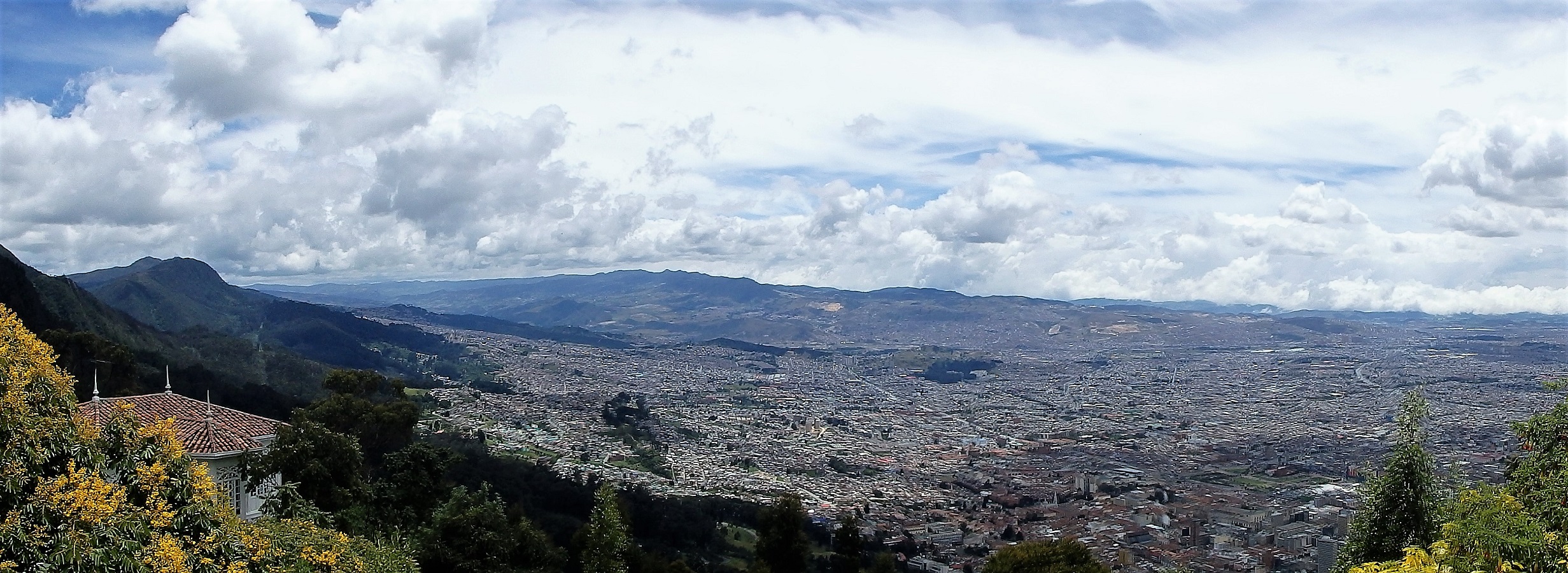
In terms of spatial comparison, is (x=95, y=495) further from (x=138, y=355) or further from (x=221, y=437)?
(x=138, y=355)

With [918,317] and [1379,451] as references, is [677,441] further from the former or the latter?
[918,317]

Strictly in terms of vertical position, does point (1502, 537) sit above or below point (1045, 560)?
above

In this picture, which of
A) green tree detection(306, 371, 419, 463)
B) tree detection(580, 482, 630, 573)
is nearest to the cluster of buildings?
tree detection(580, 482, 630, 573)

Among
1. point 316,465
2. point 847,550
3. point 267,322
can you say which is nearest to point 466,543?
point 316,465

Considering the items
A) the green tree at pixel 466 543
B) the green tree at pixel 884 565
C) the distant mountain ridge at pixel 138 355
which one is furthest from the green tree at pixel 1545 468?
the distant mountain ridge at pixel 138 355

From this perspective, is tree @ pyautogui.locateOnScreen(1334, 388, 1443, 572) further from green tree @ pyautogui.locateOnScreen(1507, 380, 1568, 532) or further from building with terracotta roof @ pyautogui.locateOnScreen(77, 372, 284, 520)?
building with terracotta roof @ pyautogui.locateOnScreen(77, 372, 284, 520)
